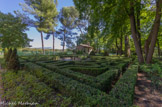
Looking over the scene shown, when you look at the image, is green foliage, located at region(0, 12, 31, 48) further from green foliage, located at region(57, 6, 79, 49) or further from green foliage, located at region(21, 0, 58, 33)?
green foliage, located at region(57, 6, 79, 49)

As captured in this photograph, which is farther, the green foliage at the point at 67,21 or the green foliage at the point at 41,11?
the green foliage at the point at 67,21

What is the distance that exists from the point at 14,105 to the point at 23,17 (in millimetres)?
19567

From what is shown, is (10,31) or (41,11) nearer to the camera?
(10,31)

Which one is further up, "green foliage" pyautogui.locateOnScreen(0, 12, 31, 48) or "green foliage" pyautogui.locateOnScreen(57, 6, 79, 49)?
"green foliage" pyautogui.locateOnScreen(57, 6, 79, 49)

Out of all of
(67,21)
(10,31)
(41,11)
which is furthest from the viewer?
(67,21)

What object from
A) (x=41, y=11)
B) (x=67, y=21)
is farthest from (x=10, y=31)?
(x=67, y=21)

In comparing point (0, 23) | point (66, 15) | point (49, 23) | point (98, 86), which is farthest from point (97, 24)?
point (66, 15)

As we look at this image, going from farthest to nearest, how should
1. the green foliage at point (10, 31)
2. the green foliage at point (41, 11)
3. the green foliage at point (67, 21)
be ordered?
the green foliage at point (67, 21) → the green foliage at point (41, 11) → the green foliage at point (10, 31)

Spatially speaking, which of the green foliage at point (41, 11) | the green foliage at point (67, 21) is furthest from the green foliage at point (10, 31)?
the green foliage at point (67, 21)

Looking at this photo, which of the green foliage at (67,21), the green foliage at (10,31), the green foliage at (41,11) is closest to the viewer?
the green foliage at (10,31)

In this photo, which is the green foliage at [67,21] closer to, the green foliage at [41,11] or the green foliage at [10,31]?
the green foliage at [41,11]

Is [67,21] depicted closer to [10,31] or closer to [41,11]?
[41,11]

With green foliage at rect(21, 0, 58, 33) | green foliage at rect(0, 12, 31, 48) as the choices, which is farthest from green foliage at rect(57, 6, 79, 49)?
green foliage at rect(0, 12, 31, 48)

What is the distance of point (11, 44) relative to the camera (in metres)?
13.3
